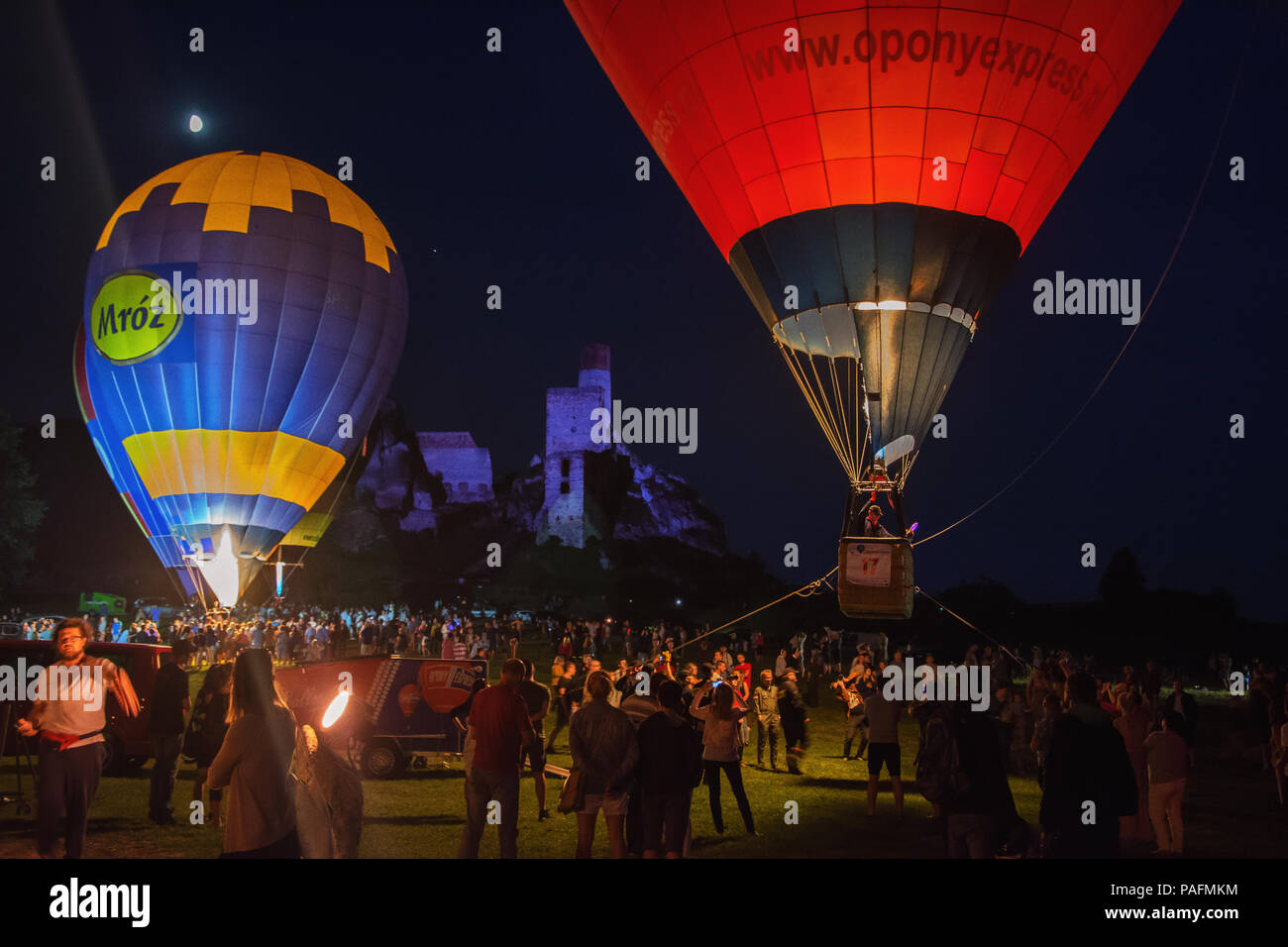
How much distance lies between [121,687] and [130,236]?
56.7ft

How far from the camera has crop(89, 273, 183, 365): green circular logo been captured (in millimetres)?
20812

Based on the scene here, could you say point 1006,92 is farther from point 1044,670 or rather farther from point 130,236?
Result: point 130,236

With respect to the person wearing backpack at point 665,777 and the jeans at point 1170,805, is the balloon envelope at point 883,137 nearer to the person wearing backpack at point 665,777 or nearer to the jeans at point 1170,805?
the jeans at point 1170,805

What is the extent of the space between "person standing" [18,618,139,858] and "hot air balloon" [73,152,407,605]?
51.9 ft

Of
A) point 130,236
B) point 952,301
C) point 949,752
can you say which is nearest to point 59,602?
point 130,236

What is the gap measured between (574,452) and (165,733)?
73.4 metres

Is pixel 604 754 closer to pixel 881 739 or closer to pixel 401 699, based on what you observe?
pixel 881 739

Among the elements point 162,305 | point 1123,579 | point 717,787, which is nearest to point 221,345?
point 162,305

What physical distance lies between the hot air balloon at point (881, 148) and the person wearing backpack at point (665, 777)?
15.4 ft

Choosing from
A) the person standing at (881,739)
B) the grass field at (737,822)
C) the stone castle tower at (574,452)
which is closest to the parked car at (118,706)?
Answer: the grass field at (737,822)

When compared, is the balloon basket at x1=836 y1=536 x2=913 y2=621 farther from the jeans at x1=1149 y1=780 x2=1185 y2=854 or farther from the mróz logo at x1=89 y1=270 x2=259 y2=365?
the mróz logo at x1=89 y1=270 x2=259 y2=365

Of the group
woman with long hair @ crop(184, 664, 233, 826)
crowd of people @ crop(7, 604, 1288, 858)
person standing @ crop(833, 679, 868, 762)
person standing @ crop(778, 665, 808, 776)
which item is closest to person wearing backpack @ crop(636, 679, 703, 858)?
crowd of people @ crop(7, 604, 1288, 858)

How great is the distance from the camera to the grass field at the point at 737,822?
769 centimetres

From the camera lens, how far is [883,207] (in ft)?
37.7
